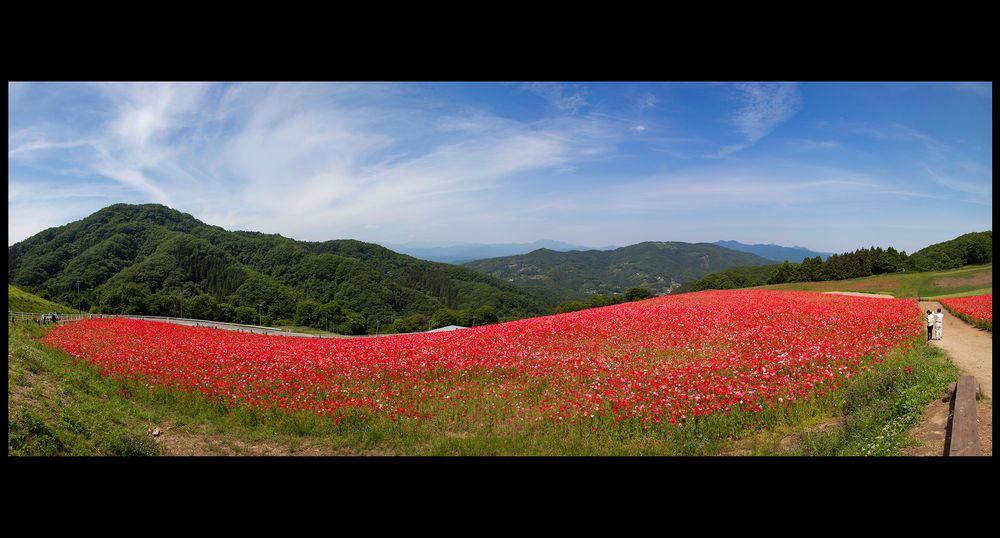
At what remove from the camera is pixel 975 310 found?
15016 mm

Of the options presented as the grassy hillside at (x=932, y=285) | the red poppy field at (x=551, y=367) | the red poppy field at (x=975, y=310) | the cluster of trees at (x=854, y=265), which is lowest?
the red poppy field at (x=551, y=367)

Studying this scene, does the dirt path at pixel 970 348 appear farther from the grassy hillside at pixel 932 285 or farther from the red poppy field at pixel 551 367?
the grassy hillside at pixel 932 285

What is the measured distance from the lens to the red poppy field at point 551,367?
25.1 ft

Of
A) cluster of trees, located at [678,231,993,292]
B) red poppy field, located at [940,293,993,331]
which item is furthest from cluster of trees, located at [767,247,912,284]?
red poppy field, located at [940,293,993,331]

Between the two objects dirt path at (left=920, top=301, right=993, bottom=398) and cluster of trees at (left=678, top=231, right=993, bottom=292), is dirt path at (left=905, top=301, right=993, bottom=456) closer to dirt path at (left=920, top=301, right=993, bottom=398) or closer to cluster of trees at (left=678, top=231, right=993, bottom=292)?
dirt path at (left=920, top=301, right=993, bottom=398)

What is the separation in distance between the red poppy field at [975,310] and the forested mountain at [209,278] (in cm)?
5337

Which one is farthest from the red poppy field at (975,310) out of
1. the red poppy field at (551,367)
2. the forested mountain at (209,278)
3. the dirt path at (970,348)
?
the forested mountain at (209,278)

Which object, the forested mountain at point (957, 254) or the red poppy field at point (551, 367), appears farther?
the forested mountain at point (957, 254)

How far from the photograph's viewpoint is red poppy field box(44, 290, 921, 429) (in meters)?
7.64

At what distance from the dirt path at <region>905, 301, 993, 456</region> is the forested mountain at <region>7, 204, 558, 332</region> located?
183ft

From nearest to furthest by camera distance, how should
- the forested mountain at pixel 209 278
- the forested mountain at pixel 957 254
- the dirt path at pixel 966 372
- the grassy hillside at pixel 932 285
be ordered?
the dirt path at pixel 966 372
the grassy hillside at pixel 932 285
the forested mountain at pixel 957 254
the forested mountain at pixel 209 278

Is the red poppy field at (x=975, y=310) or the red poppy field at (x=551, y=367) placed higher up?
the red poppy field at (x=975, y=310)

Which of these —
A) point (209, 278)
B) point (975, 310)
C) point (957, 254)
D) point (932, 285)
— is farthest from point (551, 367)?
point (209, 278)
